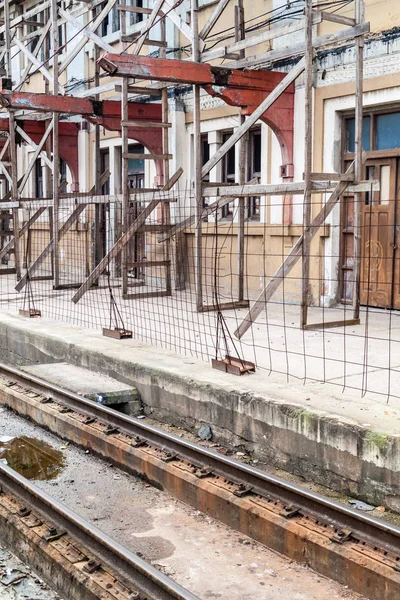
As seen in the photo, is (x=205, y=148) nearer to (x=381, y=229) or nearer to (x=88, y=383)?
(x=381, y=229)

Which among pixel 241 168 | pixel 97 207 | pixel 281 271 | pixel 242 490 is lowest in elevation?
pixel 242 490

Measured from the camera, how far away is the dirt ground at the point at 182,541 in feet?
15.8

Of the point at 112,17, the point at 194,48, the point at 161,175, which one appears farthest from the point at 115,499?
the point at 112,17

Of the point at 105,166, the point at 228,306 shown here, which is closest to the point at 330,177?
the point at 228,306

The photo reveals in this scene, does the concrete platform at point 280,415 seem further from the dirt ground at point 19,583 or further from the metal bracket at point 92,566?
the dirt ground at point 19,583

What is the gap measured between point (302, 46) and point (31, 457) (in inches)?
246

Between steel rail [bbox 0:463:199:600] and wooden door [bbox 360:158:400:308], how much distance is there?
6.61 m

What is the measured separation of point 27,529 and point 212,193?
22.4 ft

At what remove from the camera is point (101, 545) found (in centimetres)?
508

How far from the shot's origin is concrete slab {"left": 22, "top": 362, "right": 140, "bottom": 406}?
28.0 ft

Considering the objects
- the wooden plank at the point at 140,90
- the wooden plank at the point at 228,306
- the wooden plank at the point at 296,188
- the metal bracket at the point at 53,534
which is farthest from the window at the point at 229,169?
the metal bracket at the point at 53,534

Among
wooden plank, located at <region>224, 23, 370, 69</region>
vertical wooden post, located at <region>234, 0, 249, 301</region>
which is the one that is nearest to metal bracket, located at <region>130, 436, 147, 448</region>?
vertical wooden post, located at <region>234, 0, 249, 301</region>

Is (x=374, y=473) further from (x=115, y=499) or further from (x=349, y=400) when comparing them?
(x=115, y=499)

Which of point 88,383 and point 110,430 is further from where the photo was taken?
point 88,383
